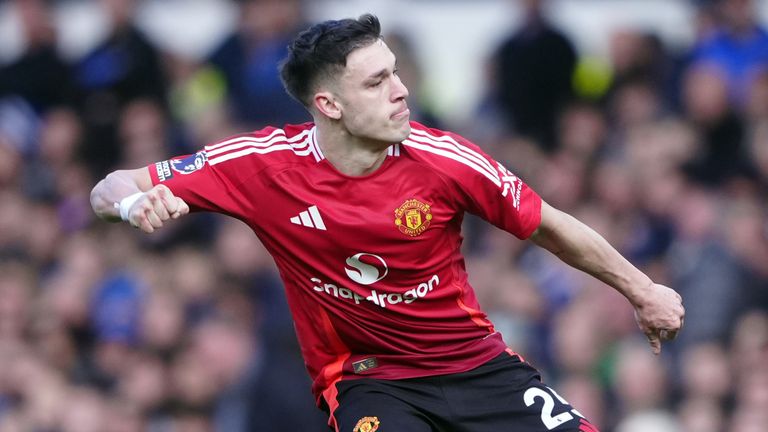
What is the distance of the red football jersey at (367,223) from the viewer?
20.8ft

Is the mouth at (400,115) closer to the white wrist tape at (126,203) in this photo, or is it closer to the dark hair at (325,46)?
the dark hair at (325,46)

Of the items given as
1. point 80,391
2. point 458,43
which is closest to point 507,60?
point 458,43

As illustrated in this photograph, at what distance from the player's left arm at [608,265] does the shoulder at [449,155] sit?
0.33 metres

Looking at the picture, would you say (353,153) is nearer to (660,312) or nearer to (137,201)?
(137,201)

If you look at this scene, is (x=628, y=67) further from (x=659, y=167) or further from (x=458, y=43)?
(x=458, y=43)

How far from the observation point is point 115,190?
6.24 meters

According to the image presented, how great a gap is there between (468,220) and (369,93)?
5.05 metres

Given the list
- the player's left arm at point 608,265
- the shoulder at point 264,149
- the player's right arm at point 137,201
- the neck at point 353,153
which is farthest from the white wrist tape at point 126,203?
the player's left arm at point 608,265

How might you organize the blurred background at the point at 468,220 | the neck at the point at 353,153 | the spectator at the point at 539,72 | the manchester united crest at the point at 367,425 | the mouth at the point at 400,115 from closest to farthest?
1. the manchester united crest at the point at 367,425
2. the mouth at the point at 400,115
3. the neck at the point at 353,153
4. the blurred background at the point at 468,220
5. the spectator at the point at 539,72

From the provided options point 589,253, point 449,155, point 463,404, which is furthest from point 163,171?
point 589,253

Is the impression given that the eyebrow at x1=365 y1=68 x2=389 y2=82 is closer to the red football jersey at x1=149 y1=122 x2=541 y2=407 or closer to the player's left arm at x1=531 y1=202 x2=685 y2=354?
the red football jersey at x1=149 y1=122 x2=541 y2=407

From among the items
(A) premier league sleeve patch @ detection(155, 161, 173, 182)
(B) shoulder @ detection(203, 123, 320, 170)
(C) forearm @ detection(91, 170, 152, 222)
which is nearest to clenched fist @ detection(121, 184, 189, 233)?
(C) forearm @ detection(91, 170, 152, 222)

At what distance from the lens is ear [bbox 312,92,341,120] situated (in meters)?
6.46

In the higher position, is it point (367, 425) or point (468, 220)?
point (468, 220)
